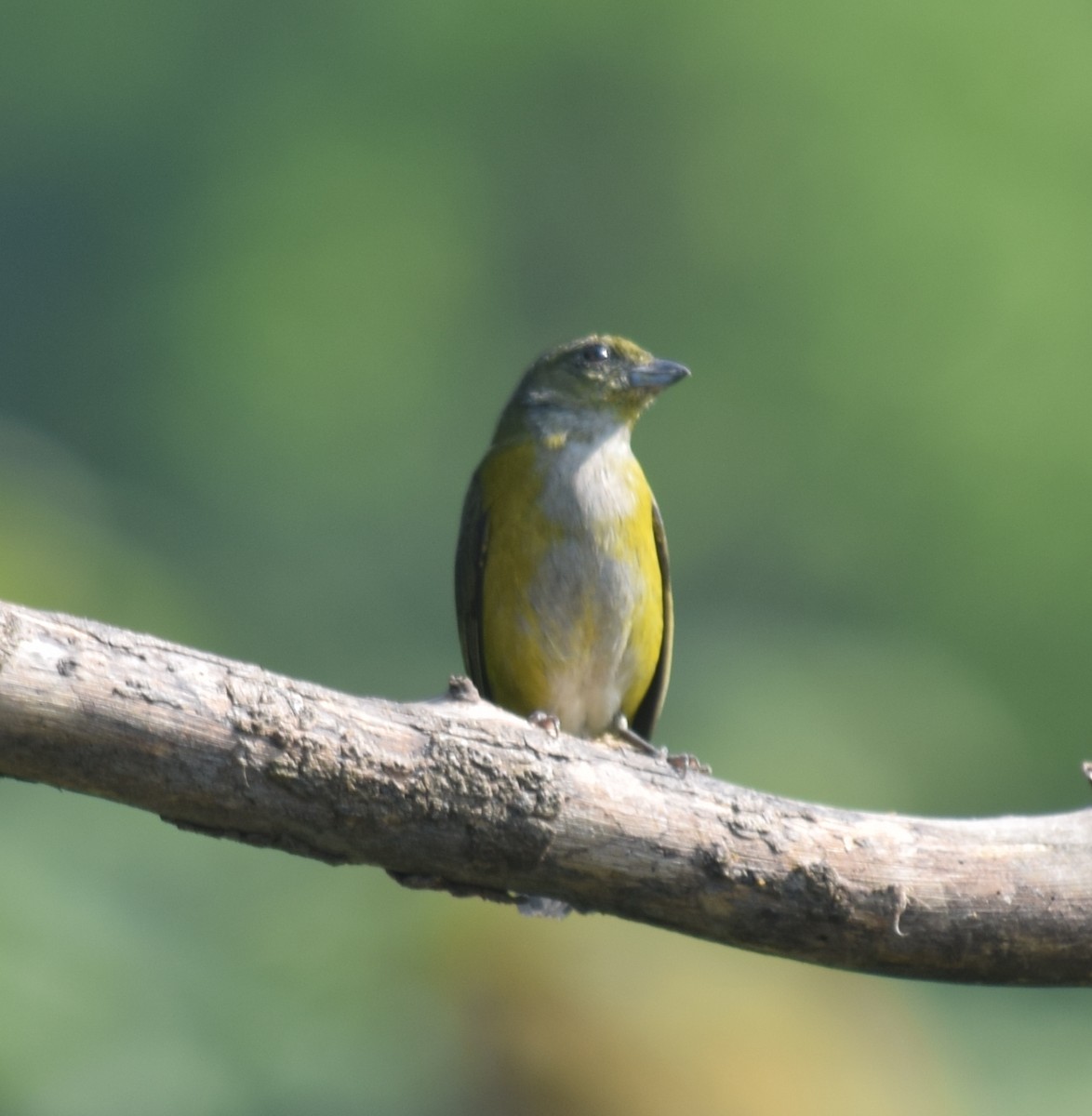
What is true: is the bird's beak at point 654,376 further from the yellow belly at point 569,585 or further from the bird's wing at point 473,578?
the bird's wing at point 473,578

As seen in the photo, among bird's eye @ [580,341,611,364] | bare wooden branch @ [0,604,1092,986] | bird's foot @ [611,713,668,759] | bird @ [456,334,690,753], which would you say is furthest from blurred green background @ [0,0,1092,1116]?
bare wooden branch @ [0,604,1092,986]

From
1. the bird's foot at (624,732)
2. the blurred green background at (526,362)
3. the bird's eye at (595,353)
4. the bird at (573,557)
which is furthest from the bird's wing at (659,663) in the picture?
the blurred green background at (526,362)

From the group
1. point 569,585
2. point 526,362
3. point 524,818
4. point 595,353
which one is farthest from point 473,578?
point 526,362

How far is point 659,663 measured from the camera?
6.36 metres

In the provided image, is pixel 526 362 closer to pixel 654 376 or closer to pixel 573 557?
pixel 654 376

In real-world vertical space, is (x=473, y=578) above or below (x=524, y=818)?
above

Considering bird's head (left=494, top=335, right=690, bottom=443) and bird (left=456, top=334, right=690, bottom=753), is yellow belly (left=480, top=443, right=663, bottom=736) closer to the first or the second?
bird (left=456, top=334, right=690, bottom=753)

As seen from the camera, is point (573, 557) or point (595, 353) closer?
point (573, 557)

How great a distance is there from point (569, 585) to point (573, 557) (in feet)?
0.34

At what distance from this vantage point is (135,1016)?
940 cm

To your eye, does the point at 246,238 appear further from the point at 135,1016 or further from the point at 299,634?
the point at 135,1016

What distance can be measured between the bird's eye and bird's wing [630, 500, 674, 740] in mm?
588

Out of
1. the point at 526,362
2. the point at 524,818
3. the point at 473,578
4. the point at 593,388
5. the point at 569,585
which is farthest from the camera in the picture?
the point at 526,362

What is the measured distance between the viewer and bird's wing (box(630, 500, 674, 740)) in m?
6.21
